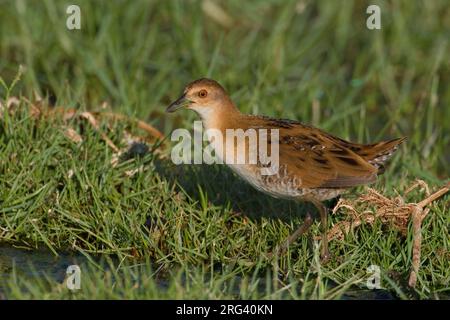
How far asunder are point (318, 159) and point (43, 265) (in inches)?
64.2

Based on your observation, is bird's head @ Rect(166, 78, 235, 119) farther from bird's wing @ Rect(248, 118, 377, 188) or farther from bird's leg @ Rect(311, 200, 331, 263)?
bird's leg @ Rect(311, 200, 331, 263)

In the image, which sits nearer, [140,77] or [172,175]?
[172,175]

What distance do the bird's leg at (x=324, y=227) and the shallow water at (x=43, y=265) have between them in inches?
10.8

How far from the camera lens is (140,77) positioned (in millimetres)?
7852

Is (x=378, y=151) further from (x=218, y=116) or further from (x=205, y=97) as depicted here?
(x=205, y=97)

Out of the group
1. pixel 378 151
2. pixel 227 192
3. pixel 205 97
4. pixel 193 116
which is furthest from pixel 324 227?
pixel 193 116

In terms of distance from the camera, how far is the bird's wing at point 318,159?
5.61m

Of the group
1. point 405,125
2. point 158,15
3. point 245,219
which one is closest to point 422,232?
point 245,219

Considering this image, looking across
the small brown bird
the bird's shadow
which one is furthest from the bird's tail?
the bird's shadow

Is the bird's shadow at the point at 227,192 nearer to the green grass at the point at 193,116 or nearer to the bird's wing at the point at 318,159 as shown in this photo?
the green grass at the point at 193,116

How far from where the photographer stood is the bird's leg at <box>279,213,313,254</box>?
18.2 feet

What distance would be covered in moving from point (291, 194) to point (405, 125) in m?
2.93

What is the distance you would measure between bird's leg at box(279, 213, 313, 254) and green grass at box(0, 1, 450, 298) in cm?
5
